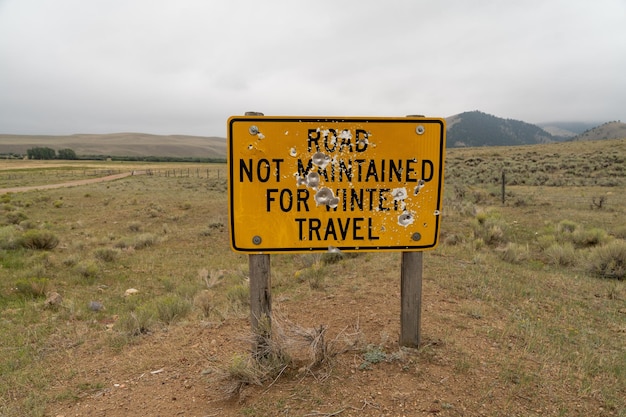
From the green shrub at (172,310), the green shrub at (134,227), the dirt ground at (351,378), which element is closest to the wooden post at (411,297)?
the dirt ground at (351,378)

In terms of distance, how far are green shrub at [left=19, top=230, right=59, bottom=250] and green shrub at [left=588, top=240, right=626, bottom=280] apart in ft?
43.5

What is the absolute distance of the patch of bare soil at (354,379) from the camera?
260cm

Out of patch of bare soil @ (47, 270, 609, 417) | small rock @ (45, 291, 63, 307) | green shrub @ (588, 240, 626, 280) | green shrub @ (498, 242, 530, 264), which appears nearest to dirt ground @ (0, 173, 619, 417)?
patch of bare soil @ (47, 270, 609, 417)

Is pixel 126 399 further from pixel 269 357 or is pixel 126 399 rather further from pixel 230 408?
pixel 269 357

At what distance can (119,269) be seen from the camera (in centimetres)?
921

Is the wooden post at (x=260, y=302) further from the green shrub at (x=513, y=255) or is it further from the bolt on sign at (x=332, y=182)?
the green shrub at (x=513, y=255)

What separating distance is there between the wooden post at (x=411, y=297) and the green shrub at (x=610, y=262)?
5.78m

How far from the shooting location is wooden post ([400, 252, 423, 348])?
306 cm

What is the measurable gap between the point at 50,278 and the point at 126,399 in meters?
6.43

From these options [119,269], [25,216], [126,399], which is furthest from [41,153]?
[126,399]

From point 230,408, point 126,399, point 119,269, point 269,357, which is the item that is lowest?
point 119,269

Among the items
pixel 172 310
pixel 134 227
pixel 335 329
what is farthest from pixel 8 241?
pixel 335 329

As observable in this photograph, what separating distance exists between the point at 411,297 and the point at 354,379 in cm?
79

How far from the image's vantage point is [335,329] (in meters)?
3.97
